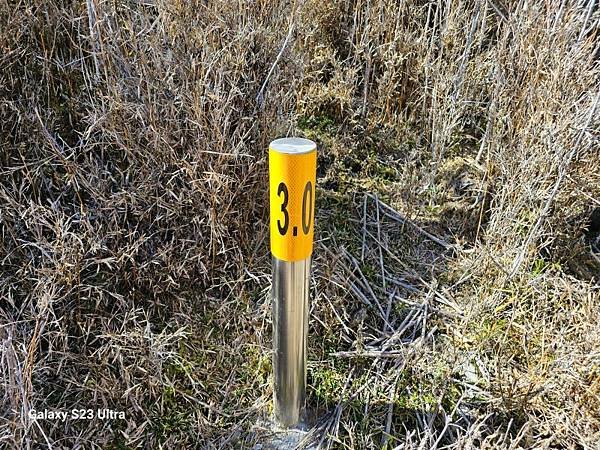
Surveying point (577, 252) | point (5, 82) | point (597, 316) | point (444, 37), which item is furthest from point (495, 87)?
point (5, 82)

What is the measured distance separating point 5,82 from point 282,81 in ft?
3.61

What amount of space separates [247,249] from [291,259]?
703 mm

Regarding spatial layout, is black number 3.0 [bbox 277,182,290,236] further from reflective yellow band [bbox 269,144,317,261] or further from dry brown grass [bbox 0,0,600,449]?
dry brown grass [bbox 0,0,600,449]

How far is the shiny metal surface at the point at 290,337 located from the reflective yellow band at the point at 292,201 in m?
0.05

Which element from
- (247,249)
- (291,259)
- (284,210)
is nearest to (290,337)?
(291,259)

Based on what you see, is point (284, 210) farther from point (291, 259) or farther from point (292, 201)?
point (291, 259)

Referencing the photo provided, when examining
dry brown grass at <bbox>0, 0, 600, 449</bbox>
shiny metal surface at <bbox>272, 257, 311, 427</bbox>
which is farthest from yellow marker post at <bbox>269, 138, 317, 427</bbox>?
dry brown grass at <bbox>0, 0, 600, 449</bbox>

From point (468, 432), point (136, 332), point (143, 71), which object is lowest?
point (468, 432)

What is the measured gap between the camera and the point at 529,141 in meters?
2.18

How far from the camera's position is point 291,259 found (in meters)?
1.34

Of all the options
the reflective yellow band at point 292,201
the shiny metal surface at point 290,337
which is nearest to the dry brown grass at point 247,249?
the shiny metal surface at point 290,337

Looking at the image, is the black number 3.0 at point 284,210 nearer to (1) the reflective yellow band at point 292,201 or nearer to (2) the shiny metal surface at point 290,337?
(1) the reflective yellow band at point 292,201

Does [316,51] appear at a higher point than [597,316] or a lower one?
higher

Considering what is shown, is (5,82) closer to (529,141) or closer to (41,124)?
(41,124)
